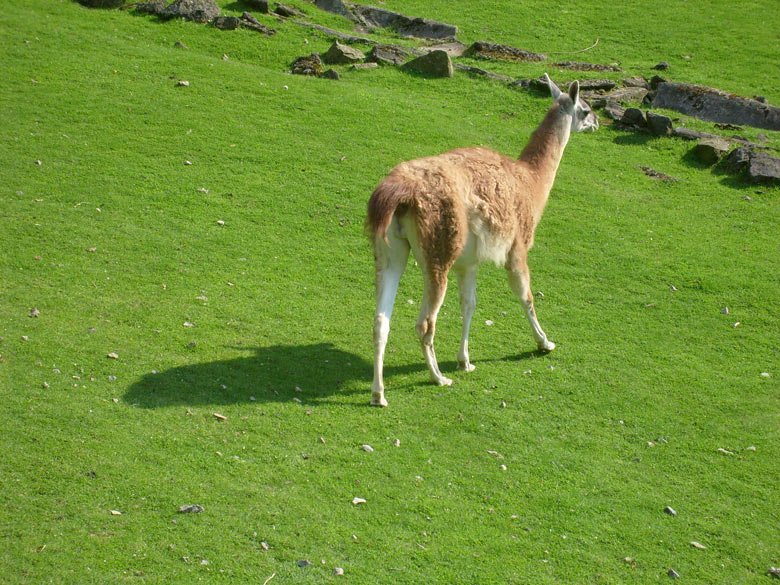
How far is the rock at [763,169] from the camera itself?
1291cm

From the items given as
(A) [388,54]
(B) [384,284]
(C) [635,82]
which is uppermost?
(C) [635,82]

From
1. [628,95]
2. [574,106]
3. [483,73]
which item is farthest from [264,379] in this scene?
[628,95]

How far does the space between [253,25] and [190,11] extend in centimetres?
140

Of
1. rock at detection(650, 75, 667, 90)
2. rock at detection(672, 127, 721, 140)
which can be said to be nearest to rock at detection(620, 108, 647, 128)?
rock at detection(672, 127, 721, 140)

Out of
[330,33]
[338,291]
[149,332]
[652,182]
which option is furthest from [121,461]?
[330,33]

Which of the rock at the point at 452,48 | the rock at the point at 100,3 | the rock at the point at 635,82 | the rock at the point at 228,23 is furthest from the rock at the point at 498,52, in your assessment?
the rock at the point at 100,3

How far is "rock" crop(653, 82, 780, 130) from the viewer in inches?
593

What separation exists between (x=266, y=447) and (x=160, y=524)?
122cm

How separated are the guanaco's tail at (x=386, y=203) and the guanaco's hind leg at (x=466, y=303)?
148 centimetres

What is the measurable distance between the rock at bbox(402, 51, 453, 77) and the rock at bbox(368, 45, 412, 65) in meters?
0.41

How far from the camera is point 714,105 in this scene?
603 inches

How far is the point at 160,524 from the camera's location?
5.43m

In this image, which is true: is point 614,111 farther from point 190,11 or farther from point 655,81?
point 190,11

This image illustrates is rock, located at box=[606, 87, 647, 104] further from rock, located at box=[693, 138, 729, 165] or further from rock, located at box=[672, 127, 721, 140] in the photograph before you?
rock, located at box=[693, 138, 729, 165]
